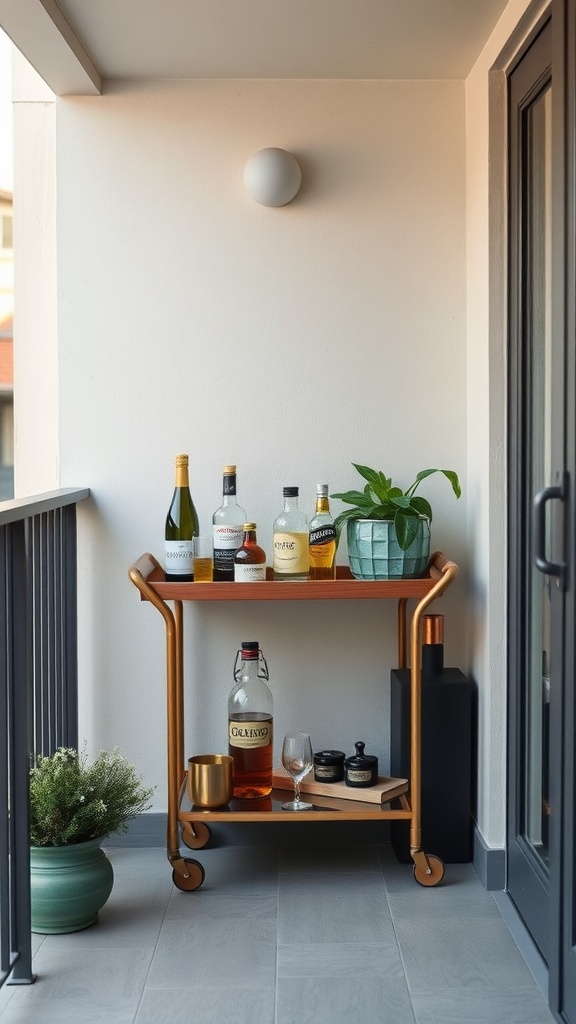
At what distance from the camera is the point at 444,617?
267cm

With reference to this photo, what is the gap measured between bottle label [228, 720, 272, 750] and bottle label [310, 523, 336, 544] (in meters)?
0.47

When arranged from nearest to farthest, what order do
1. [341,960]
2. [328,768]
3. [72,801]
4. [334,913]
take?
[341,960], [72,801], [334,913], [328,768]

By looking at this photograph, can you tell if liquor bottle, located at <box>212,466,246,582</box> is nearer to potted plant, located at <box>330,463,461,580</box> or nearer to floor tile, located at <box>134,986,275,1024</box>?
potted plant, located at <box>330,463,461,580</box>

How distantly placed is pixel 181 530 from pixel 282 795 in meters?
0.70

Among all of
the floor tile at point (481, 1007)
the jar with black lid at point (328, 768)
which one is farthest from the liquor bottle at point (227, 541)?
the floor tile at point (481, 1007)

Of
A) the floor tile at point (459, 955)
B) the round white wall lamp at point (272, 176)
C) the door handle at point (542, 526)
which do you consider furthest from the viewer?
the round white wall lamp at point (272, 176)

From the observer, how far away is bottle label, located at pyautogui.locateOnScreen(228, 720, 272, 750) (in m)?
2.46

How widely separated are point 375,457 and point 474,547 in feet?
1.17

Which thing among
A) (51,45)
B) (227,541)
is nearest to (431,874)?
(227,541)

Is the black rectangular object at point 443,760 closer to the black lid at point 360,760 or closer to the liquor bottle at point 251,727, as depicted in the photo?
the black lid at point 360,760

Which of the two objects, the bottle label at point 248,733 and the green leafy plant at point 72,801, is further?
the bottle label at point 248,733

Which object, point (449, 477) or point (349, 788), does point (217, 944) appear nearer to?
point (349, 788)

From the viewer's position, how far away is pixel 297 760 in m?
2.38

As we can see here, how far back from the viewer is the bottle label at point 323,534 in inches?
95.3
